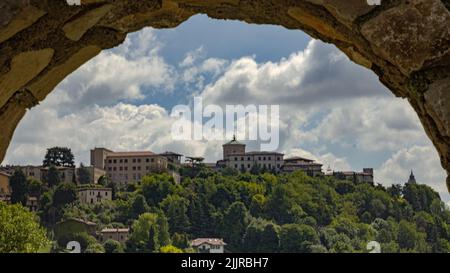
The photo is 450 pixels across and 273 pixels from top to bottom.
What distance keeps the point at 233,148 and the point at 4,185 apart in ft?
168

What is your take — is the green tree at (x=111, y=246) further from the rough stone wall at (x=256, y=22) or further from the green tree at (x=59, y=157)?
the rough stone wall at (x=256, y=22)

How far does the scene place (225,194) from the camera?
113812 millimetres

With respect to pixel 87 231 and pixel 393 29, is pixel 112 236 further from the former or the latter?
pixel 393 29

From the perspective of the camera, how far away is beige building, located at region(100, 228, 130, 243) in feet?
331

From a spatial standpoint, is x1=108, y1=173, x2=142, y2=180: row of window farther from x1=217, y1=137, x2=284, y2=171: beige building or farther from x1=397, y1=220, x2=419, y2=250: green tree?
x1=397, y1=220, x2=419, y2=250: green tree

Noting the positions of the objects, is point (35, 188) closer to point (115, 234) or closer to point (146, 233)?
point (115, 234)

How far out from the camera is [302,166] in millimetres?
137500

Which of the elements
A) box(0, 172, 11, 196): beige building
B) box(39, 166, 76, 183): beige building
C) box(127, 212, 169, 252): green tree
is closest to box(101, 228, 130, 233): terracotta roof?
box(127, 212, 169, 252): green tree

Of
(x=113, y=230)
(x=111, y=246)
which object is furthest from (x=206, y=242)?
(x=113, y=230)

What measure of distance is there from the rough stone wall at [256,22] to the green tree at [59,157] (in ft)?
382

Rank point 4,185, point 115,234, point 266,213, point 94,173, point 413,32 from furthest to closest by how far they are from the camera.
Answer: point 94,173, point 266,213, point 4,185, point 115,234, point 413,32

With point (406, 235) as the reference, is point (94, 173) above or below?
above

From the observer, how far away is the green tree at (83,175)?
118 metres

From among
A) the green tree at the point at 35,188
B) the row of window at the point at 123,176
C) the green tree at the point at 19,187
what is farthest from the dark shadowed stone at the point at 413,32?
the row of window at the point at 123,176
